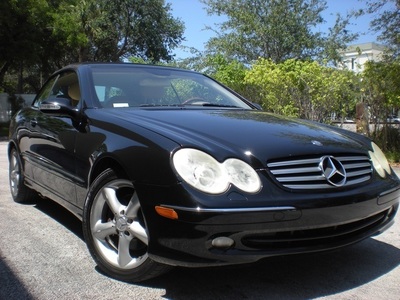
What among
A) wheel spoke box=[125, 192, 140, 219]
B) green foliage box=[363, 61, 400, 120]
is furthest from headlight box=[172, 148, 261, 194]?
green foliage box=[363, 61, 400, 120]

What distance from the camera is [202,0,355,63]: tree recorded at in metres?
25.8

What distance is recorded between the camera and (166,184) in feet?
8.43

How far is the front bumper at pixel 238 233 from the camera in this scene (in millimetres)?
2457

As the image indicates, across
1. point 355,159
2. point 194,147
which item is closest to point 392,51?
point 355,159

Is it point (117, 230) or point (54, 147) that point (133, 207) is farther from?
point (54, 147)

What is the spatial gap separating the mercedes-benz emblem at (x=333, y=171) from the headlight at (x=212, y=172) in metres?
0.48

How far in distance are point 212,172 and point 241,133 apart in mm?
521

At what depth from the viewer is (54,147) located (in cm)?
398

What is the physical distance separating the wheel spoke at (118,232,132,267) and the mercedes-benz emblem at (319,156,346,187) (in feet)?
4.34

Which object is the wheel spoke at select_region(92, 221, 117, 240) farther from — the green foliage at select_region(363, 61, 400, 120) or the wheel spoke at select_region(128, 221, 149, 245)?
the green foliage at select_region(363, 61, 400, 120)

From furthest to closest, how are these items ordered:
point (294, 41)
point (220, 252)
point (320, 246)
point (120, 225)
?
point (294, 41) < point (120, 225) < point (320, 246) < point (220, 252)

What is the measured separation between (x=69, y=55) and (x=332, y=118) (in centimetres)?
2398

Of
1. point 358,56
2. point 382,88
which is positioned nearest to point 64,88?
point 382,88

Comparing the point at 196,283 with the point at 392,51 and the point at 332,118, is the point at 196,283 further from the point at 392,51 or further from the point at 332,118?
the point at 392,51
